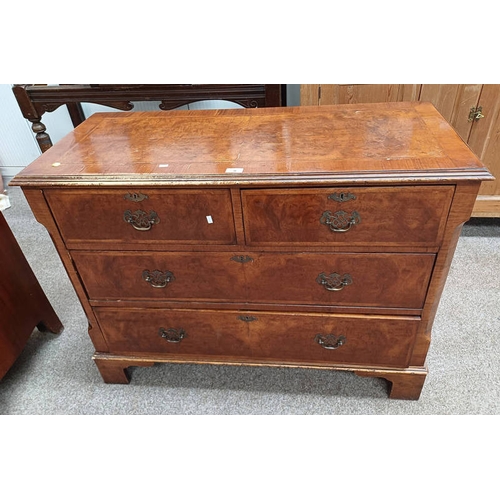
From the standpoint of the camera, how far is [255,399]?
59.4 inches

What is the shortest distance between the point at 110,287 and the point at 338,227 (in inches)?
30.3

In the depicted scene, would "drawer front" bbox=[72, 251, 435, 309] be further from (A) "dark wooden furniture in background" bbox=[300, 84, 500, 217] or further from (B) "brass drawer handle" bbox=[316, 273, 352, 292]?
(A) "dark wooden furniture in background" bbox=[300, 84, 500, 217]

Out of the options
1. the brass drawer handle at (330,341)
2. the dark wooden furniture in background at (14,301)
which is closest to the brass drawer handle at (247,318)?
the brass drawer handle at (330,341)

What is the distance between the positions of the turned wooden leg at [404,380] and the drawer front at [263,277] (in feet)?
0.97

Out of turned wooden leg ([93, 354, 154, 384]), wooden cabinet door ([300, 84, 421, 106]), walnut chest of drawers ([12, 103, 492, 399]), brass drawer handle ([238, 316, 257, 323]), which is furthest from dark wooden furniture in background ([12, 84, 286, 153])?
turned wooden leg ([93, 354, 154, 384])

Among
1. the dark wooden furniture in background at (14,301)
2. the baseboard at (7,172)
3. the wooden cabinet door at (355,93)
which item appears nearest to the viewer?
the dark wooden furniture in background at (14,301)

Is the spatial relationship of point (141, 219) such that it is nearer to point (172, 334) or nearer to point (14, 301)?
point (172, 334)

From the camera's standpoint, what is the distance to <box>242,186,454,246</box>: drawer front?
104cm

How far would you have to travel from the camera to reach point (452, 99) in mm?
1807

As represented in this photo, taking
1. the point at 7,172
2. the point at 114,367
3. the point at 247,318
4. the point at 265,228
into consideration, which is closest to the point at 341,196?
the point at 265,228

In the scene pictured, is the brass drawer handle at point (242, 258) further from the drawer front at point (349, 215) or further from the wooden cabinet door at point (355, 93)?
the wooden cabinet door at point (355, 93)

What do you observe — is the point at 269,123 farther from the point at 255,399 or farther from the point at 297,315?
the point at 255,399

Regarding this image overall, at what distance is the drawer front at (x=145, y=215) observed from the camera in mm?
1111

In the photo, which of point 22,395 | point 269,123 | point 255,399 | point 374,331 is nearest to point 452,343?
point 374,331
